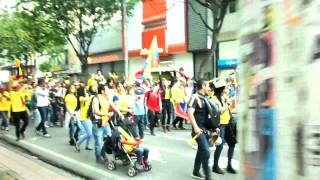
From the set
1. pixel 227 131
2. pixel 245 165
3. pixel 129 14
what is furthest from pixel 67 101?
pixel 129 14

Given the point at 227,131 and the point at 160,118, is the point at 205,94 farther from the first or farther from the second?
the point at 160,118

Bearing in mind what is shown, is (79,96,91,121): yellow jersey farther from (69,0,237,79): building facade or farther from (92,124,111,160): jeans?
(69,0,237,79): building facade

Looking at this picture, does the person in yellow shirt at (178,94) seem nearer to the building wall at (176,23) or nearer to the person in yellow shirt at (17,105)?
the person in yellow shirt at (17,105)

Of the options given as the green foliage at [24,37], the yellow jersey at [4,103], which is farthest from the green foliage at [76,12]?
the yellow jersey at [4,103]

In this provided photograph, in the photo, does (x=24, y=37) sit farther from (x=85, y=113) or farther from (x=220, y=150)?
(x=220, y=150)

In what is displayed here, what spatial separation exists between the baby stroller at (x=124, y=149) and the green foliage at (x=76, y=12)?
1631 centimetres

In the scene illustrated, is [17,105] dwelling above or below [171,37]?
below

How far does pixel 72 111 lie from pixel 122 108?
8.32 ft

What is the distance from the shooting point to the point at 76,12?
25859mm

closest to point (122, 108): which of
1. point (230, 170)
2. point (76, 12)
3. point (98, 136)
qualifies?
point (98, 136)

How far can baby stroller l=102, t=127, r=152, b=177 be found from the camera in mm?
9219

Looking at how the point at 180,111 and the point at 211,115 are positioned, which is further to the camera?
the point at 180,111

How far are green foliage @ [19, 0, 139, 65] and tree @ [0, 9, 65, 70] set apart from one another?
1.59 meters

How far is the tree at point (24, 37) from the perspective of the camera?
97.8ft
